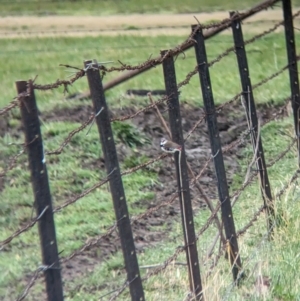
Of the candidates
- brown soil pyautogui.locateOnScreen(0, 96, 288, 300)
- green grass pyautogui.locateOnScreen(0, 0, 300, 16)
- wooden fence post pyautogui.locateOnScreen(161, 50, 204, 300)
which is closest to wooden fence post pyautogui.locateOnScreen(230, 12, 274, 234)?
brown soil pyautogui.locateOnScreen(0, 96, 288, 300)

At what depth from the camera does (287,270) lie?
4.53 metres

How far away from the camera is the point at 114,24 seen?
14.3 metres

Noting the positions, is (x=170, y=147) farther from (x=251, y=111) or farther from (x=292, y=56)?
(x=292, y=56)

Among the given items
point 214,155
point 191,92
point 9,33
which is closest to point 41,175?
point 214,155

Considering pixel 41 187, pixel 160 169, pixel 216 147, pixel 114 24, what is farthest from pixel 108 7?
pixel 41 187

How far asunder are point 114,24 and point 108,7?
0.58 m

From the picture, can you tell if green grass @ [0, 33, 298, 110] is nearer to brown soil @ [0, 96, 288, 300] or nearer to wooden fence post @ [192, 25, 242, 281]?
brown soil @ [0, 96, 288, 300]

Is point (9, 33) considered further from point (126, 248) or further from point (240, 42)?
point (126, 248)

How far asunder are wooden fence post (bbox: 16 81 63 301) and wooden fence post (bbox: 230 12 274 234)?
2327 mm

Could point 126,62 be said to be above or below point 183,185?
below

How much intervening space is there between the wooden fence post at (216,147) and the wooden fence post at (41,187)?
1.59 metres

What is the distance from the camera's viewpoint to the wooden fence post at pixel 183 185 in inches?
151

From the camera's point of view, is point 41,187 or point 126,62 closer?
point 41,187

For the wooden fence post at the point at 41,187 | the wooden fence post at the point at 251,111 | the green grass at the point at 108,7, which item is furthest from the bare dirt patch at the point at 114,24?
the wooden fence post at the point at 41,187
